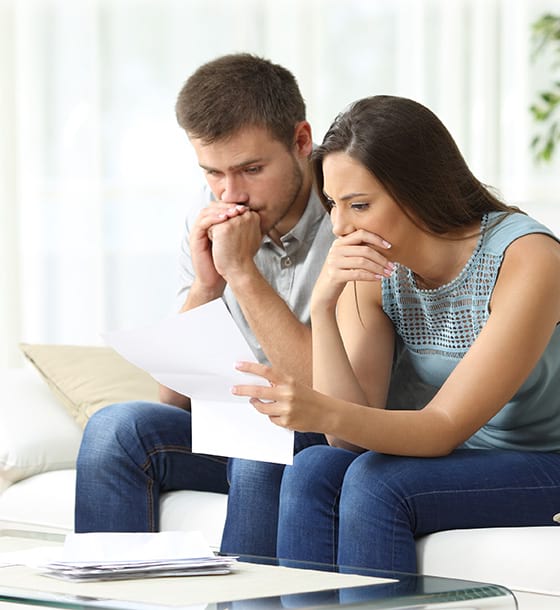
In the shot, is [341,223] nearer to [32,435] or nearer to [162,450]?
[162,450]

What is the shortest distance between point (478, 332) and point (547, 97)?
169 cm

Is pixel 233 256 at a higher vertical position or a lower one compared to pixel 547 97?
lower

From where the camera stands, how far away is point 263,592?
125 cm

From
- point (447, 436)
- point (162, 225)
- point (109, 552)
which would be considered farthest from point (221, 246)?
point (162, 225)

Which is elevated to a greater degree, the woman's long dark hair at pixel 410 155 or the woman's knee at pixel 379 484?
the woman's long dark hair at pixel 410 155

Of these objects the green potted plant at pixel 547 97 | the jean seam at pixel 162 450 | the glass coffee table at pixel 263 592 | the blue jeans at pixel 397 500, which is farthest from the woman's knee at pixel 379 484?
the green potted plant at pixel 547 97

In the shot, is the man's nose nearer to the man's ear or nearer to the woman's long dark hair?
the man's ear

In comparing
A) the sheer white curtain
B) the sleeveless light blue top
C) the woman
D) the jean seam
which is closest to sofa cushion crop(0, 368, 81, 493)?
the jean seam

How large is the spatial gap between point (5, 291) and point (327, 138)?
2151 millimetres

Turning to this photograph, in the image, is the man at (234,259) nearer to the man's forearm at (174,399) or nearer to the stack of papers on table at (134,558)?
the man's forearm at (174,399)

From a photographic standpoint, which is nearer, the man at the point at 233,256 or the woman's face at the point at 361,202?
the woman's face at the point at 361,202

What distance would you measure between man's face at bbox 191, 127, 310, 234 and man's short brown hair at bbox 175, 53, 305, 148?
2 cm

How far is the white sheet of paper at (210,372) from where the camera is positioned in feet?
5.26

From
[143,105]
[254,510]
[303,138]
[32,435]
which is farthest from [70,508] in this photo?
[143,105]
